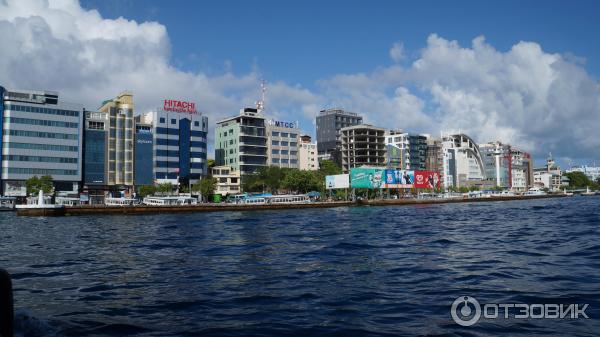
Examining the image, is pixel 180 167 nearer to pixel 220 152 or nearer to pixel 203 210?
pixel 220 152

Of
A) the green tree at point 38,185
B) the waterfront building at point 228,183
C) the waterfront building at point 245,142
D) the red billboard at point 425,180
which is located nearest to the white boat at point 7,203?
the green tree at point 38,185

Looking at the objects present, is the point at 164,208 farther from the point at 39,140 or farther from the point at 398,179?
the point at 398,179

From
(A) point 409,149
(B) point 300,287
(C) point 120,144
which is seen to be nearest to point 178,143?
(C) point 120,144

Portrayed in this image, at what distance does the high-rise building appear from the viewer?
11850 centimetres

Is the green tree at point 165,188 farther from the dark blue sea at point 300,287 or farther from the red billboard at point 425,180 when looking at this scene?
the dark blue sea at point 300,287

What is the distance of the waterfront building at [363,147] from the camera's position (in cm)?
16538

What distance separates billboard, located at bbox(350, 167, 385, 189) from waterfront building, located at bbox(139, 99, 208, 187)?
136 feet

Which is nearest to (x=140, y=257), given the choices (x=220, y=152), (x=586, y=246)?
(x=586, y=246)

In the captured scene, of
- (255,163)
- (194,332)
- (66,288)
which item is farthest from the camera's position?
(255,163)

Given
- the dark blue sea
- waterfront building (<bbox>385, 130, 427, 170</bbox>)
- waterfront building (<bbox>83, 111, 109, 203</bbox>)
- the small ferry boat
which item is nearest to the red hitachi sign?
waterfront building (<bbox>83, 111, 109, 203</bbox>)

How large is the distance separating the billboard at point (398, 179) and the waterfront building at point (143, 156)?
62407mm

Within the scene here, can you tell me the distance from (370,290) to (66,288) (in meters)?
9.34

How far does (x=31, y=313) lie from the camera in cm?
1107

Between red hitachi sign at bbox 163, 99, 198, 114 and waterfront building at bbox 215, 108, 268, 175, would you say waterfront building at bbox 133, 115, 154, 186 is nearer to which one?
red hitachi sign at bbox 163, 99, 198, 114
